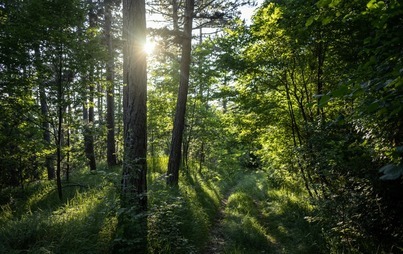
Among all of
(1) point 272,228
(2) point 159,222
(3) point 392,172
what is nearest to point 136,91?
(2) point 159,222

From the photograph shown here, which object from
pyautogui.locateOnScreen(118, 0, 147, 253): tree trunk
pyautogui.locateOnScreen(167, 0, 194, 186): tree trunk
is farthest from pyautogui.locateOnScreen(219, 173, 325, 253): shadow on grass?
pyautogui.locateOnScreen(167, 0, 194, 186): tree trunk

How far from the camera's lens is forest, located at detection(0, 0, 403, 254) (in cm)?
387

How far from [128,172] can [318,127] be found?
3963 millimetres

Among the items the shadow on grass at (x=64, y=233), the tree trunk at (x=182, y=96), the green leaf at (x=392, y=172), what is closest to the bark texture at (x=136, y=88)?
the shadow on grass at (x=64, y=233)

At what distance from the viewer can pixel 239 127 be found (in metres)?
8.51

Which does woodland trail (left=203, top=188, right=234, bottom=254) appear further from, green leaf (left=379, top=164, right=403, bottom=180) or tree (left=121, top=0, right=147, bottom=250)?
green leaf (left=379, top=164, right=403, bottom=180)

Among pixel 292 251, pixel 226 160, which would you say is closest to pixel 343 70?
pixel 292 251

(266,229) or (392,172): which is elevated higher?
(392,172)

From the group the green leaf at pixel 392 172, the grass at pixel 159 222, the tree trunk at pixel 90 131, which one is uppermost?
the tree trunk at pixel 90 131

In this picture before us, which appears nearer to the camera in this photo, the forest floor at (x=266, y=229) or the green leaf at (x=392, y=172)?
the green leaf at (x=392, y=172)

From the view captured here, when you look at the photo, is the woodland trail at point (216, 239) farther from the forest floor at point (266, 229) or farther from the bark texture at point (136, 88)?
the bark texture at point (136, 88)

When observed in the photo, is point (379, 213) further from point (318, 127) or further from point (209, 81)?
point (209, 81)

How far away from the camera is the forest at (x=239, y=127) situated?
3.87 m

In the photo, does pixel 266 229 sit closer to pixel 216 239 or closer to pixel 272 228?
pixel 272 228
